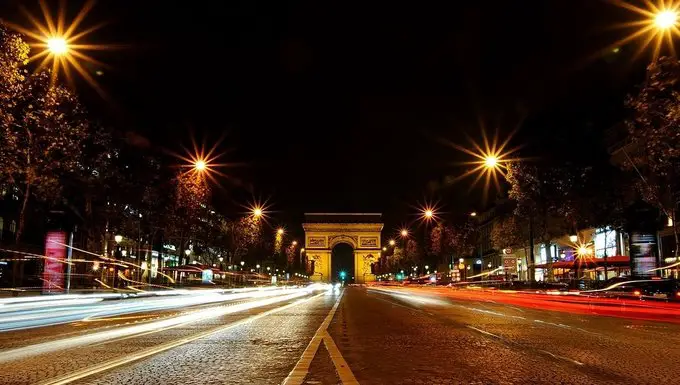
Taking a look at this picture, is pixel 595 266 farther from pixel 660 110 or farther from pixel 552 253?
pixel 660 110

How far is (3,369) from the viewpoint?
8062 millimetres

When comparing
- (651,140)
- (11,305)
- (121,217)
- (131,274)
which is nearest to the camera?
(11,305)

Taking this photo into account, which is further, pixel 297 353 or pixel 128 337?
pixel 128 337

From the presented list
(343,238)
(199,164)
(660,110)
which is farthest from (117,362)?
(343,238)

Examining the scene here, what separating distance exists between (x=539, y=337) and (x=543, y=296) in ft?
86.8

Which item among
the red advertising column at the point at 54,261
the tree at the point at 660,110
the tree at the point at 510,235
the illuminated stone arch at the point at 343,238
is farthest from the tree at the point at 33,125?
the illuminated stone arch at the point at 343,238

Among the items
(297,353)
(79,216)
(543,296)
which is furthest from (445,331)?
(79,216)

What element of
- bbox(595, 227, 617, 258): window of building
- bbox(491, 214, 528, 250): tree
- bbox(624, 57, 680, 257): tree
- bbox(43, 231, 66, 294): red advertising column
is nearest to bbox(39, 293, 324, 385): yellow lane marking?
bbox(624, 57, 680, 257): tree

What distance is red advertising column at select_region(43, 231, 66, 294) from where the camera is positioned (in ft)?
109

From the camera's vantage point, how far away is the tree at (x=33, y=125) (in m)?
20.5

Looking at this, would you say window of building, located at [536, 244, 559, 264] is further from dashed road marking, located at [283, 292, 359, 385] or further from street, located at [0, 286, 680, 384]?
dashed road marking, located at [283, 292, 359, 385]

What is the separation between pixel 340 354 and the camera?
9516 millimetres

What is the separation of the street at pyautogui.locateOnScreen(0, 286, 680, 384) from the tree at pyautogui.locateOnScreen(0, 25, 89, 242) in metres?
10.2

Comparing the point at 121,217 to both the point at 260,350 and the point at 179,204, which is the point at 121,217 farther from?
the point at 260,350
